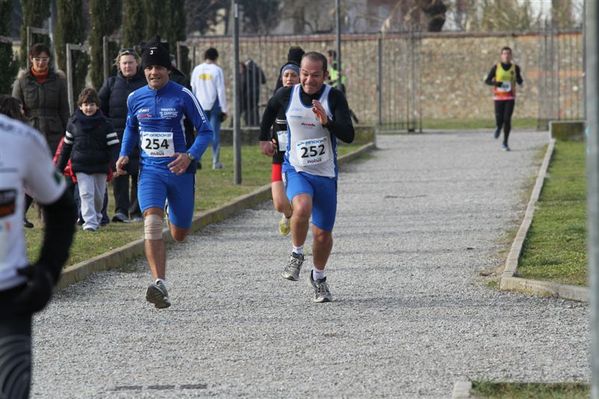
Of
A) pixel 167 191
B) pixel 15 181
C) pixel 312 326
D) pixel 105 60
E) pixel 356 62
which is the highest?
pixel 356 62

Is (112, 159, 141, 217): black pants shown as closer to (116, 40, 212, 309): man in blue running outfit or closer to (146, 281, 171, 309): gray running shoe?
(116, 40, 212, 309): man in blue running outfit

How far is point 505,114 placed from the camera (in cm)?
2858

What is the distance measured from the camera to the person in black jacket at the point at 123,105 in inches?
603

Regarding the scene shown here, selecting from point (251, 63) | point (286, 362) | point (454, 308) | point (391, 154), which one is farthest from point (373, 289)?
point (251, 63)

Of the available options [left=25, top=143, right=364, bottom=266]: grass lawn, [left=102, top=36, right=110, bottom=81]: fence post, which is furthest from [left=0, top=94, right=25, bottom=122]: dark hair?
[left=102, top=36, right=110, bottom=81]: fence post

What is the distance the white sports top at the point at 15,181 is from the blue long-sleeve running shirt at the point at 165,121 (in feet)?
17.7

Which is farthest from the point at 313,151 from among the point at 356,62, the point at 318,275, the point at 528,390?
the point at 356,62

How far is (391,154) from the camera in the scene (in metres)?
29.2

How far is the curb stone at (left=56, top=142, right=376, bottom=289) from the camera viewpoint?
39.3ft

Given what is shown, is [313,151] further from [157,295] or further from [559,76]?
[559,76]

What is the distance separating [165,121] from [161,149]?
0.20 metres

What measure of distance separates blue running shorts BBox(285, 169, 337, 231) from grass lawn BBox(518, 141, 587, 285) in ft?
5.48

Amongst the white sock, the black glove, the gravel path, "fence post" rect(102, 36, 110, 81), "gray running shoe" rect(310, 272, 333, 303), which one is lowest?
the gravel path

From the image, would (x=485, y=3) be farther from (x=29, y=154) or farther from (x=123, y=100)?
(x=29, y=154)
